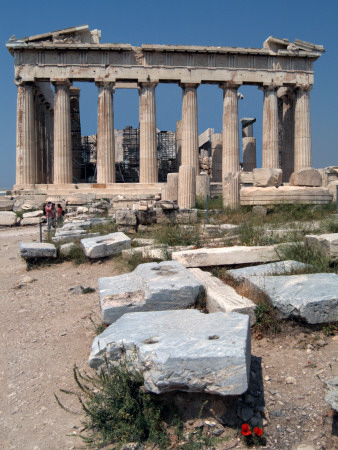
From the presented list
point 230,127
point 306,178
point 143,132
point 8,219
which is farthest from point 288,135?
point 8,219

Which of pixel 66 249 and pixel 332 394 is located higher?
Answer: pixel 66 249

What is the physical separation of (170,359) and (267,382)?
3.16ft

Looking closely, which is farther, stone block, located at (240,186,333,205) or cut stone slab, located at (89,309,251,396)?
stone block, located at (240,186,333,205)

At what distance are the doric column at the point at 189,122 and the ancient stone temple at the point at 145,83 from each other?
0.06m

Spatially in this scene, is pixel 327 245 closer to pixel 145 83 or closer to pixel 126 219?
pixel 126 219

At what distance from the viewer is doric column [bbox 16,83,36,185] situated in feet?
71.3

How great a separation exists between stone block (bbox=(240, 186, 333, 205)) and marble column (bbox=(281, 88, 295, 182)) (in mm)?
13530

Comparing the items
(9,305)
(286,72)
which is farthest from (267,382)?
(286,72)

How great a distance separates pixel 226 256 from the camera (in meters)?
6.06

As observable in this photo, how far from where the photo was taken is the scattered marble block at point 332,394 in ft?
8.30

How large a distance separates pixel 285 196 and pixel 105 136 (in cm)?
1254

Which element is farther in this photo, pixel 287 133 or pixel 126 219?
pixel 287 133

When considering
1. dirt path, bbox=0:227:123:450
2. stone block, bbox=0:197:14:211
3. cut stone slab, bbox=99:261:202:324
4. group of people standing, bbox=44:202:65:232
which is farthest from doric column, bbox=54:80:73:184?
cut stone slab, bbox=99:261:202:324

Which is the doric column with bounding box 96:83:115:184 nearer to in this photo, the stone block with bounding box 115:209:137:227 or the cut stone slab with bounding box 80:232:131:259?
the stone block with bounding box 115:209:137:227
